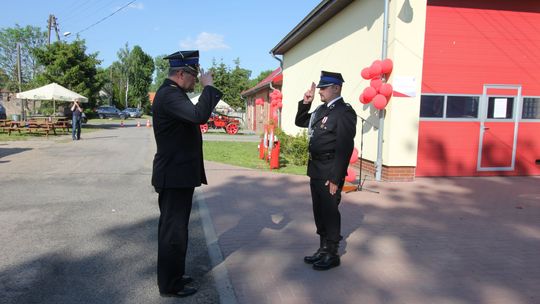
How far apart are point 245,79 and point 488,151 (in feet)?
111

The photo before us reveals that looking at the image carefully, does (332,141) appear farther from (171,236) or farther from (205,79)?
(171,236)

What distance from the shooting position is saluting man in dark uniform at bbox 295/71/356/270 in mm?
4020

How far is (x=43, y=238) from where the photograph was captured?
5.00 meters

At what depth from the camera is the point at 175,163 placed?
3.48 metres

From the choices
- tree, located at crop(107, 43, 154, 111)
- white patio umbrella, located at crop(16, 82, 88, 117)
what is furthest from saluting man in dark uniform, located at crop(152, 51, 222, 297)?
tree, located at crop(107, 43, 154, 111)

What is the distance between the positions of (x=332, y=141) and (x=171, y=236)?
1.76 meters

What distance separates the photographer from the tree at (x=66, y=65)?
26938 mm

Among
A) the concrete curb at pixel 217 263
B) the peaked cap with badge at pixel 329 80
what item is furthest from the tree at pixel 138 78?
the peaked cap with badge at pixel 329 80

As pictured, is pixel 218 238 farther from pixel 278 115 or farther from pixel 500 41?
pixel 278 115

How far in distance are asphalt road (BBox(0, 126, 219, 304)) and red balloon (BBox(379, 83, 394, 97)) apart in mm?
4972

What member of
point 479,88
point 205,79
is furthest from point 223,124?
Answer: point 205,79

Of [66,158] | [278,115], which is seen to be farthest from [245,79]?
[66,158]

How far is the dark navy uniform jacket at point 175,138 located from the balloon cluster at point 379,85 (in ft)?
20.1

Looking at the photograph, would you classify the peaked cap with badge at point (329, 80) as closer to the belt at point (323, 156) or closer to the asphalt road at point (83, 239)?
the belt at point (323, 156)
